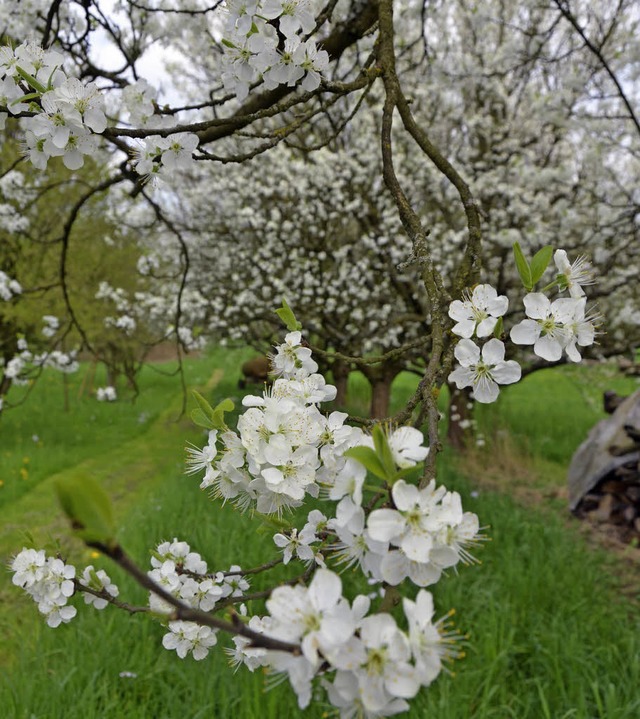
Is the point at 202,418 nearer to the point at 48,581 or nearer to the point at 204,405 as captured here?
the point at 204,405

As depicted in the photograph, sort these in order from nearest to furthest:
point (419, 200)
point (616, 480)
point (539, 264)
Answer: point (539, 264), point (616, 480), point (419, 200)

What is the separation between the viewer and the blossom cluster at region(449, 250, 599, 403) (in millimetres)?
898

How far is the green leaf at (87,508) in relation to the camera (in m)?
0.48

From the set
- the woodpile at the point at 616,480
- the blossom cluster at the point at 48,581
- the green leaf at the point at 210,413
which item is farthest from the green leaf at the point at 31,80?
the woodpile at the point at 616,480

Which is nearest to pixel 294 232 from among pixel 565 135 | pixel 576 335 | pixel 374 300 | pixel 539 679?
pixel 374 300

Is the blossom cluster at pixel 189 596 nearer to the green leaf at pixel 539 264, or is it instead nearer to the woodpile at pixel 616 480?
the green leaf at pixel 539 264

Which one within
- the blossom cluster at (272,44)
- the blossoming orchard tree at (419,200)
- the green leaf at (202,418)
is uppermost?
the blossoming orchard tree at (419,200)

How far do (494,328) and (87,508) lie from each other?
663 millimetres

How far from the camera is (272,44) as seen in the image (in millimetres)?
1187

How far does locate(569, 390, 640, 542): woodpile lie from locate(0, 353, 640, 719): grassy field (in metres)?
0.28

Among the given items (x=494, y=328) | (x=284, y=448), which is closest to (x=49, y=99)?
(x=284, y=448)

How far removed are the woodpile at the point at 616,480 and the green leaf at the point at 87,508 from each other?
4.71 meters

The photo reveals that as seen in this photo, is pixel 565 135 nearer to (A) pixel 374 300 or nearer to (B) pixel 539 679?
(A) pixel 374 300

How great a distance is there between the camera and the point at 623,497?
15.1 ft
